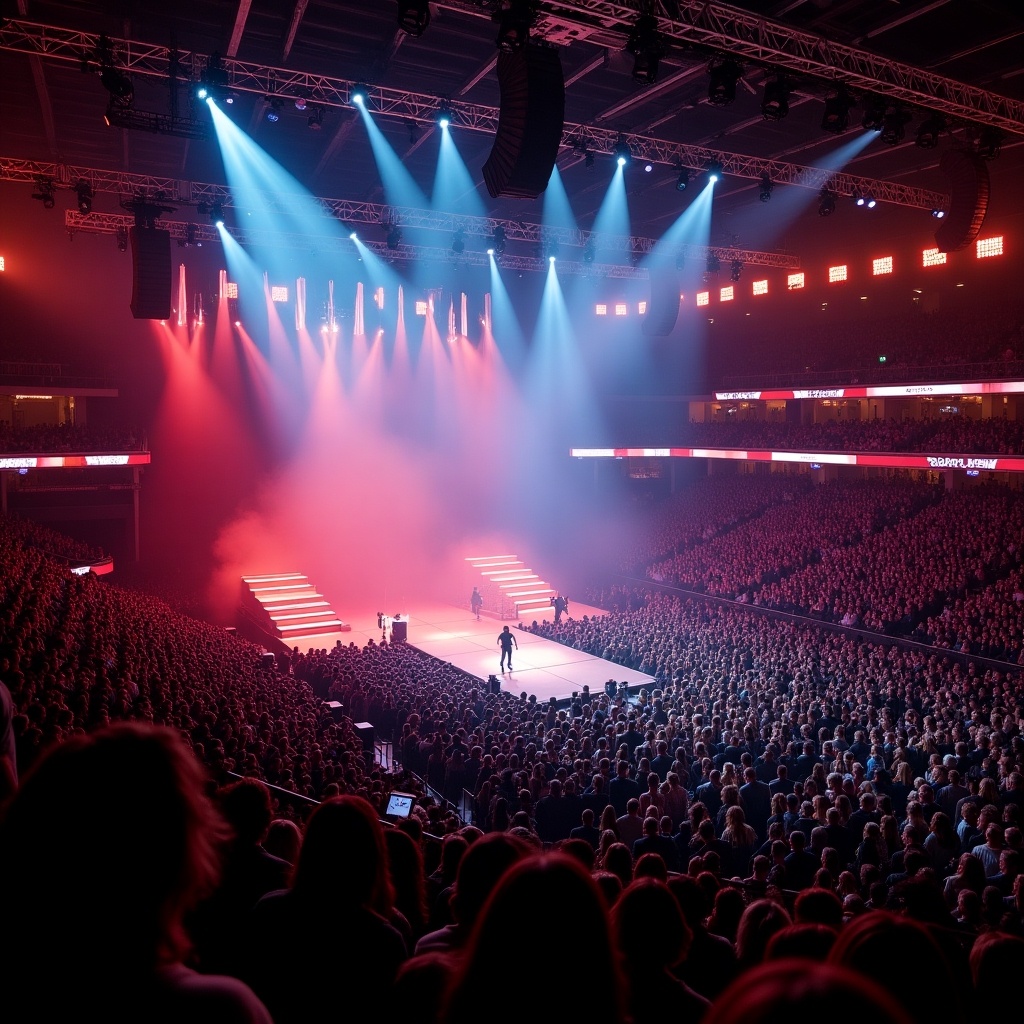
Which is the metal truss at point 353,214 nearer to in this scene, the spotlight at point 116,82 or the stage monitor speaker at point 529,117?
the spotlight at point 116,82

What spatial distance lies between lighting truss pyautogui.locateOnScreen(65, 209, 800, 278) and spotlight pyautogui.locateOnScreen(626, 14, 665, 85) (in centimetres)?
1476

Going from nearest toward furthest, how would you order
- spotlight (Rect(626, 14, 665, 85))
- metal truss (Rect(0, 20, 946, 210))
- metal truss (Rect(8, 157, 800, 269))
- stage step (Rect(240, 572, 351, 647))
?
spotlight (Rect(626, 14, 665, 85))
metal truss (Rect(0, 20, 946, 210))
metal truss (Rect(8, 157, 800, 269))
stage step (Rect(240, 572, 351, 647))

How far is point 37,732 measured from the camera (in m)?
6.41

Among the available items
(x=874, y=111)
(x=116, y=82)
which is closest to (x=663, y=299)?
(x=874, y=111)

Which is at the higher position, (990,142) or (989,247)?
(989,247)

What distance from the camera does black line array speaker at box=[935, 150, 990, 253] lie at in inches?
587

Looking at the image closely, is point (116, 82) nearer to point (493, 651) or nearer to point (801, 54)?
point (801, 54)

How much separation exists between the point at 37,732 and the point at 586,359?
36369mm

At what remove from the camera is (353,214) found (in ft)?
81.5

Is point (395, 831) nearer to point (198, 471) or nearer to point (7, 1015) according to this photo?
point (7, 1015)

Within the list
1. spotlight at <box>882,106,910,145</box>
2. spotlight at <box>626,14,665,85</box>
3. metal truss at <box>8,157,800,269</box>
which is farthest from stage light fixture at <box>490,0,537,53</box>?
metal truss at <box>8,157,800,269</box>

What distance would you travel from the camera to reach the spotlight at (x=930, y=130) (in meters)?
14.5

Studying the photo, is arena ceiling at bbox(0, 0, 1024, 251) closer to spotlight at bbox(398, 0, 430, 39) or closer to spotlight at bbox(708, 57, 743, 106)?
spotlight at bbox(708, 57, 743, 106)

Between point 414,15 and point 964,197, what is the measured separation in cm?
1112
